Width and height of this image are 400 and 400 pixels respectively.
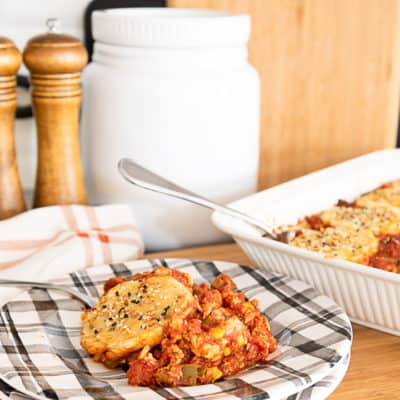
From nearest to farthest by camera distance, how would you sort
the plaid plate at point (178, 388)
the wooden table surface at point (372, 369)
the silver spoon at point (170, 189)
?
Result: 1. the plaid plate at point (178, 388)
2. the wooden table surface at point (372, 369)
3. the silver spoon at point (170, 189)

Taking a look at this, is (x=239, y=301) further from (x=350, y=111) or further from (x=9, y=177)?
(x=350, y=111)

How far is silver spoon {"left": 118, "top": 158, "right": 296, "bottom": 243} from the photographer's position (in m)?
0.95

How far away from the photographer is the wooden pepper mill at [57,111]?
1.02 metres

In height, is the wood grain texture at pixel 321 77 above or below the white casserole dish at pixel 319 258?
above

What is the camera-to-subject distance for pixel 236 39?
1.09 metres

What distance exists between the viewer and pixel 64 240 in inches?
40.6

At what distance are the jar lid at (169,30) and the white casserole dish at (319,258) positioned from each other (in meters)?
0.24

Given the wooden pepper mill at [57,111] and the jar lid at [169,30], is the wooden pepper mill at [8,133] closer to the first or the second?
the wooden pepper mill at [57,111]

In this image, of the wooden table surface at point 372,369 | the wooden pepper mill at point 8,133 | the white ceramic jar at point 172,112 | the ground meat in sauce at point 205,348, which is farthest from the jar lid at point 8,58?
the wooden table surface at point 372,369

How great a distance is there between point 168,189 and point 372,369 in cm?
34

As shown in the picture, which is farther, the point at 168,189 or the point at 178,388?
the point at 168,189

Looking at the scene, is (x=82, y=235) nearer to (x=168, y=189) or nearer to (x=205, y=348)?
(x=168, y=189)


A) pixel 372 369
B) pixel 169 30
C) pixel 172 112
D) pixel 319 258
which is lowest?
pixel 372 369

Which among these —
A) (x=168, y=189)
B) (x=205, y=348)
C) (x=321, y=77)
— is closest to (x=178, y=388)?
(x=205, y=348)
